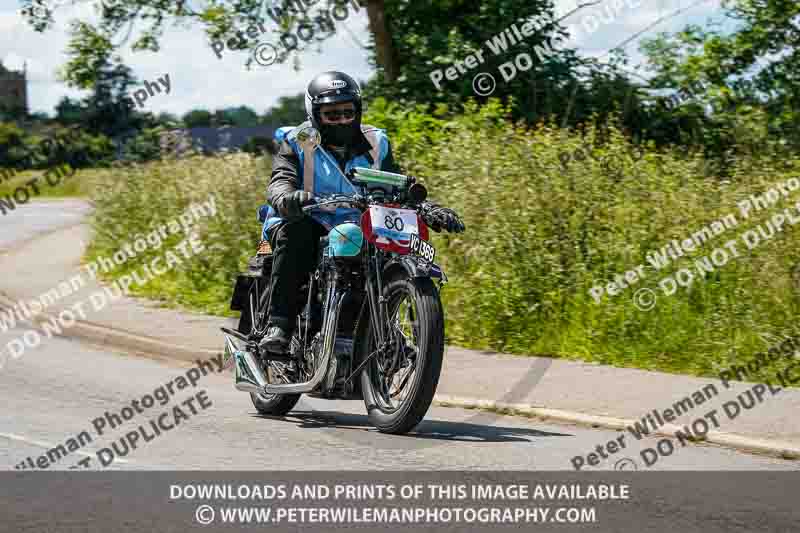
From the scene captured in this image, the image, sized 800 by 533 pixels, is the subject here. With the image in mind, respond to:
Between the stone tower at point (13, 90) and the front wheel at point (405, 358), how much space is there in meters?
85.5

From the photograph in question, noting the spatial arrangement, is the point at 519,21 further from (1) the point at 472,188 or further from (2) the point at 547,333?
(2) the point at 547,333

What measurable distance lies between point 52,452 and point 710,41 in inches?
523

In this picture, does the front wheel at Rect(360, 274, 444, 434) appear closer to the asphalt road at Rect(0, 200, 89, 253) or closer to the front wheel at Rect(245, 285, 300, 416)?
the front wheel at Rect(245, 285, 300, 416)

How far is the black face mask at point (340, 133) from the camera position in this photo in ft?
26.9

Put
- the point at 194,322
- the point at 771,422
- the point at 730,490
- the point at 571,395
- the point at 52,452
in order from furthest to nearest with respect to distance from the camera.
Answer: the point at 194,322 → the point at 571,395 → the point at 771,422 → the point at 52,452 → the point at 730,490

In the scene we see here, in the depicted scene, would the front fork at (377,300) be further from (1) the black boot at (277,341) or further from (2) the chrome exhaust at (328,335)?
(1) the black boot at (277,341)

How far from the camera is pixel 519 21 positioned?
19547 millimetres

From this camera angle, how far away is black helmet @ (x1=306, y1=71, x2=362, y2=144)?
317 inches

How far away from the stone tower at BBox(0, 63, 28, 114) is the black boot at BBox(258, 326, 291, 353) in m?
84.7

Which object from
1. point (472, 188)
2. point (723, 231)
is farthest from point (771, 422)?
point (472, 188)

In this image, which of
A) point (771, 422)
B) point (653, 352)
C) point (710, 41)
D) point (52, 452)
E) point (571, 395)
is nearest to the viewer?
point (52, 452)

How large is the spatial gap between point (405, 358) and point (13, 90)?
96367mm

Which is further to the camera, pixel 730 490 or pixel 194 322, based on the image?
pixel 194 322

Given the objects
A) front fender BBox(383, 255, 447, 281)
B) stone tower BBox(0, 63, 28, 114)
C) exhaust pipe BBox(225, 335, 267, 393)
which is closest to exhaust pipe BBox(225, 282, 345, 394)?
exhaust pipe BBox(225, 335, 267, 393)
